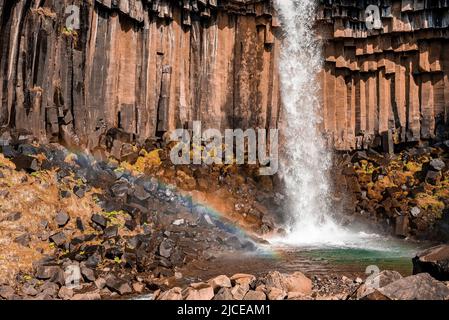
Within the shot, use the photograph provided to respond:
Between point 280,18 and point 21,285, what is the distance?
71.4 ft

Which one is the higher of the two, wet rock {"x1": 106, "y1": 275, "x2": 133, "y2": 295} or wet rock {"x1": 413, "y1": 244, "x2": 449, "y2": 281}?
wet rock {"x1": 413, "y1": 244, "x2": 449, "y2": 281}

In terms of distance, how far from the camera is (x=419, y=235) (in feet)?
67.1

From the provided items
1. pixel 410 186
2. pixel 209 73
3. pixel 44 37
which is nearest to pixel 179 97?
pixel 209 73

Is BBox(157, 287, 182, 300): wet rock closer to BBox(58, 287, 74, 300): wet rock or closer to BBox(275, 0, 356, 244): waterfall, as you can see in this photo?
BBox(58, 287, 74, 300): wet rock

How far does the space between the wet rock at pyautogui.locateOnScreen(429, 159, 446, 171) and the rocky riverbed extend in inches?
48.8

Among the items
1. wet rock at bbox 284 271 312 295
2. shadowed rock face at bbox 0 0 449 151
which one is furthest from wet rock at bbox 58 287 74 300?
shadowed rock face at bbox 0 0 449 151

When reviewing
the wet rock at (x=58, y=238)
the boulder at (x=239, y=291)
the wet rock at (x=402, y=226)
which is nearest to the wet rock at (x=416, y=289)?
the boulder at (x=239, y=291)

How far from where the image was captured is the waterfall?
2480 cm

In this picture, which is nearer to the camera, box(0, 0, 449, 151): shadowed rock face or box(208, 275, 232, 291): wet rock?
box(208, 275, 232, 291): wet rock

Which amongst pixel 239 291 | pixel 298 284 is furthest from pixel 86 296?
pixel 298 284

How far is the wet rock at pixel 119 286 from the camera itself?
430 inches

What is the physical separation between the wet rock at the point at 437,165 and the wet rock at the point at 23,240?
20058 mm

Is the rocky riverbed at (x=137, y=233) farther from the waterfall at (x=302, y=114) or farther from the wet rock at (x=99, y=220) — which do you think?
the waterfall at (x=302, y=114)

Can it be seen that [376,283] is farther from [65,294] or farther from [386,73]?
[386,73]
